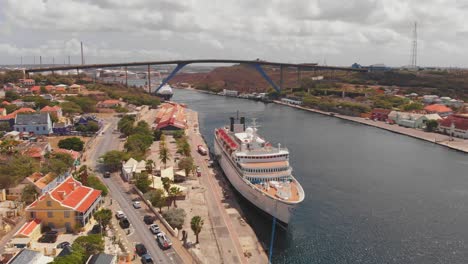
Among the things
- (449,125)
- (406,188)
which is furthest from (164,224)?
(449,125)

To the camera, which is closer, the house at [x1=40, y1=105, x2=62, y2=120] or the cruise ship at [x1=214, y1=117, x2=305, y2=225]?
the cruise ship at [x1=214, y1=117, x2=305, y2=225]

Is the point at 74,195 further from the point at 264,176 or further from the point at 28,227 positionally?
the point at 264,176

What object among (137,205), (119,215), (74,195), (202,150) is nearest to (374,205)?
(137,205)

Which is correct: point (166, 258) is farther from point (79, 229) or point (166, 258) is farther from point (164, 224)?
point (79, 229)

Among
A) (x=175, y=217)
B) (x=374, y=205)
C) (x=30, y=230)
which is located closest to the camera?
(x=30, y=230)

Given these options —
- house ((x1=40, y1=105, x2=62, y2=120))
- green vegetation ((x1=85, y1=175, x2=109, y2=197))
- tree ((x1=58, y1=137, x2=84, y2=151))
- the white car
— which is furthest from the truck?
house ((x1=40, y1=105, x2=62, y2=120))

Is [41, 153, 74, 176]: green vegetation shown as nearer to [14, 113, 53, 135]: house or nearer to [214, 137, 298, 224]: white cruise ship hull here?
[14, 113, 53, 135]: house
